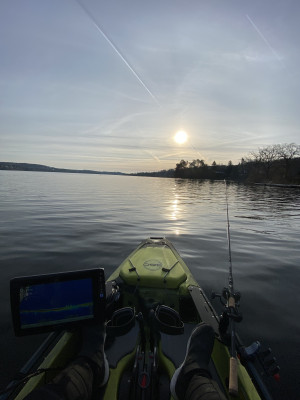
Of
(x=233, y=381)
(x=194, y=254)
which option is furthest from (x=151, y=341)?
(x=194, y=254)

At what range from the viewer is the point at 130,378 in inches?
136

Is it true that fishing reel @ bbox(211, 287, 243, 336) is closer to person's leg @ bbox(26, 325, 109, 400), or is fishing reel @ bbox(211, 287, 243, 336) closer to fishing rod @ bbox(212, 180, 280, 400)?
fishing rod @ bbox(212, 180, 280, 400)

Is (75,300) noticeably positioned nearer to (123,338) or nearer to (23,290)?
(23,290)

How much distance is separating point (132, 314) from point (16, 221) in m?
13.6

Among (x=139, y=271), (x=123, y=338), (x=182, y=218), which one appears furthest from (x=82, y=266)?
(x=182, y=218)

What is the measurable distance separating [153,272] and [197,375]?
2338 millimetres

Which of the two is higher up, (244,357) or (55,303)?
(55,303)

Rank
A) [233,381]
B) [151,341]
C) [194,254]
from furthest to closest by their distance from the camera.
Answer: [194,254] → [151,341] → [233,381]

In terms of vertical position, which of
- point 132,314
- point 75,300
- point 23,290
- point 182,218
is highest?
point 23,290

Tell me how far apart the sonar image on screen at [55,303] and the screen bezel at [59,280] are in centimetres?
4

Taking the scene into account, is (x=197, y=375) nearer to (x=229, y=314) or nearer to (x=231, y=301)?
(x=229, y=314)

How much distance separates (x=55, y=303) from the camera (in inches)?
115

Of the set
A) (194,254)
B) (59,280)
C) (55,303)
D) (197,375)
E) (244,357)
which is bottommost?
(194,254)

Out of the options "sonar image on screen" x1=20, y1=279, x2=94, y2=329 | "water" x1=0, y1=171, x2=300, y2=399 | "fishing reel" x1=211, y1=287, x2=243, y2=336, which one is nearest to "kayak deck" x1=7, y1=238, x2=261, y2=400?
"fishing reel" x1=211, y1=287, x2=243, y2=336
